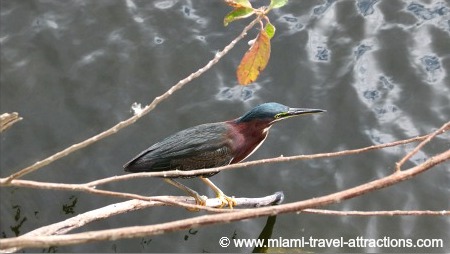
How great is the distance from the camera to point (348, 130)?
569 centimetres

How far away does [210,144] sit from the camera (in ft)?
13.0

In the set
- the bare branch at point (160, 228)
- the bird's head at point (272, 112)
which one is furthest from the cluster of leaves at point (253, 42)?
the bare branch at point (160, 228)

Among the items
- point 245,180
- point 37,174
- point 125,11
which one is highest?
point 125,11

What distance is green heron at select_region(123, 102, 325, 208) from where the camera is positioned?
3934mm

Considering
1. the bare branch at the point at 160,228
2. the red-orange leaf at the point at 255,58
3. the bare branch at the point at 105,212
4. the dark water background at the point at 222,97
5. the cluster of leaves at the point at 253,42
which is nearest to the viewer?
the bare branch at the point at 160,228

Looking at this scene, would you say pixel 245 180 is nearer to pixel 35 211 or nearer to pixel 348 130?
pixel 348 130

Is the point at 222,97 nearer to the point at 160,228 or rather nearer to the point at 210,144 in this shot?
the point at 210,144

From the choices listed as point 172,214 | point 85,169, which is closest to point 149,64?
point 85,169

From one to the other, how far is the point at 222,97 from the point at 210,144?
6.67 feet

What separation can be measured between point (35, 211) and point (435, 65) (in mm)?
3875

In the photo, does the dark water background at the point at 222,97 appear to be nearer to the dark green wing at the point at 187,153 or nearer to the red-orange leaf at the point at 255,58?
the dark green wing at the point at 187,153

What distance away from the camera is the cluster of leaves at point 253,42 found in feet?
9.06

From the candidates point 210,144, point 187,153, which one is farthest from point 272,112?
point 187,153

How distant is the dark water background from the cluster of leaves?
2400 mm
